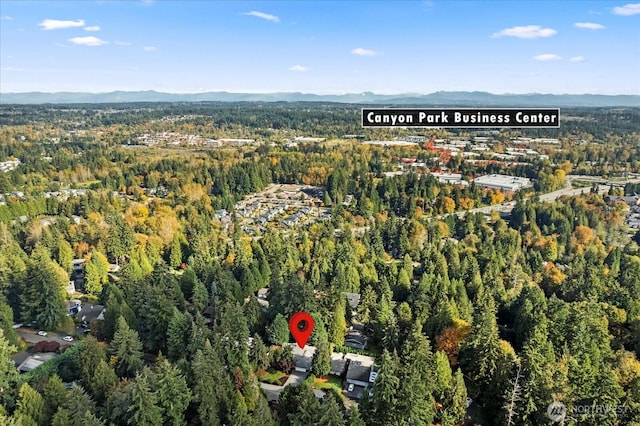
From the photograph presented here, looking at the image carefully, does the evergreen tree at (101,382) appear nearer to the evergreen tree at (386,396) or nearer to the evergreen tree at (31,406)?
the evergreen tree at (31,406)

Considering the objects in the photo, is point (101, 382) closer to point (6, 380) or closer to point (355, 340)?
point (6, 380)

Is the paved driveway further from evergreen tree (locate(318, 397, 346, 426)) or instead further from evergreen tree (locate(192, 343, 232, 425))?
evergreen tree (locate(318, 397, 346, 426))

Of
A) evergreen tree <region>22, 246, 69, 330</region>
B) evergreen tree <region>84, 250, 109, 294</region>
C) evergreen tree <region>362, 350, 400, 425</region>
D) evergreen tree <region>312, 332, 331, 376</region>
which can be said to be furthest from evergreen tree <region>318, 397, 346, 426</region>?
evergreen tree <region>84, 250, 109, 294</region>

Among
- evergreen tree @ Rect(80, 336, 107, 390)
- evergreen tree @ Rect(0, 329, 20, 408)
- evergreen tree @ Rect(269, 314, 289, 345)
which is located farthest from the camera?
evergreen tree @ Rect(269, 314, 289, 345)

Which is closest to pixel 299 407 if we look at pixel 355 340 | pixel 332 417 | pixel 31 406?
pixel 332 417

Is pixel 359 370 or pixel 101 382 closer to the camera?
pixel 101 382

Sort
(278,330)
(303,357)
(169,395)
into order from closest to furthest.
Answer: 1. (169,395)
2. (303,357)
3. (278,330)
